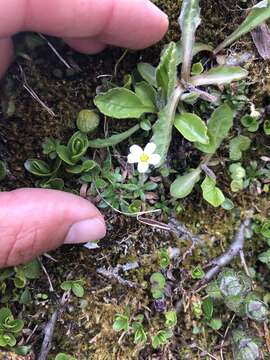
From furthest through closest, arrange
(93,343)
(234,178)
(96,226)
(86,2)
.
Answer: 1. (234,178)
2. (93,343)
3. (96,226)
4. (86,2)

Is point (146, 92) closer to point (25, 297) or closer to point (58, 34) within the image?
point (58, 34)

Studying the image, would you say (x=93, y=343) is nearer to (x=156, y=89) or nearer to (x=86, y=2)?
(x=156, y=89)

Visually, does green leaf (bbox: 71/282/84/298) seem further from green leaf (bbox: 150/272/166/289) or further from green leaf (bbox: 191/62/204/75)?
green leaf (bbox: 191/62/204/75)

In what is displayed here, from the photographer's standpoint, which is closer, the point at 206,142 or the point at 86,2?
the point at 86,2

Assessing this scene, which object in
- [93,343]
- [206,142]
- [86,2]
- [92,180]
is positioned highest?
[86,2]

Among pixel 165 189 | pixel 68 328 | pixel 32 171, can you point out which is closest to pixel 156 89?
pixel 165 189

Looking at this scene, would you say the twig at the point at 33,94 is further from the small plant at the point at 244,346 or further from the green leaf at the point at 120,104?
the small plant at the point at 244,346

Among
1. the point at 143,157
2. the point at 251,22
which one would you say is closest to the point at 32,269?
the point at 143,157
